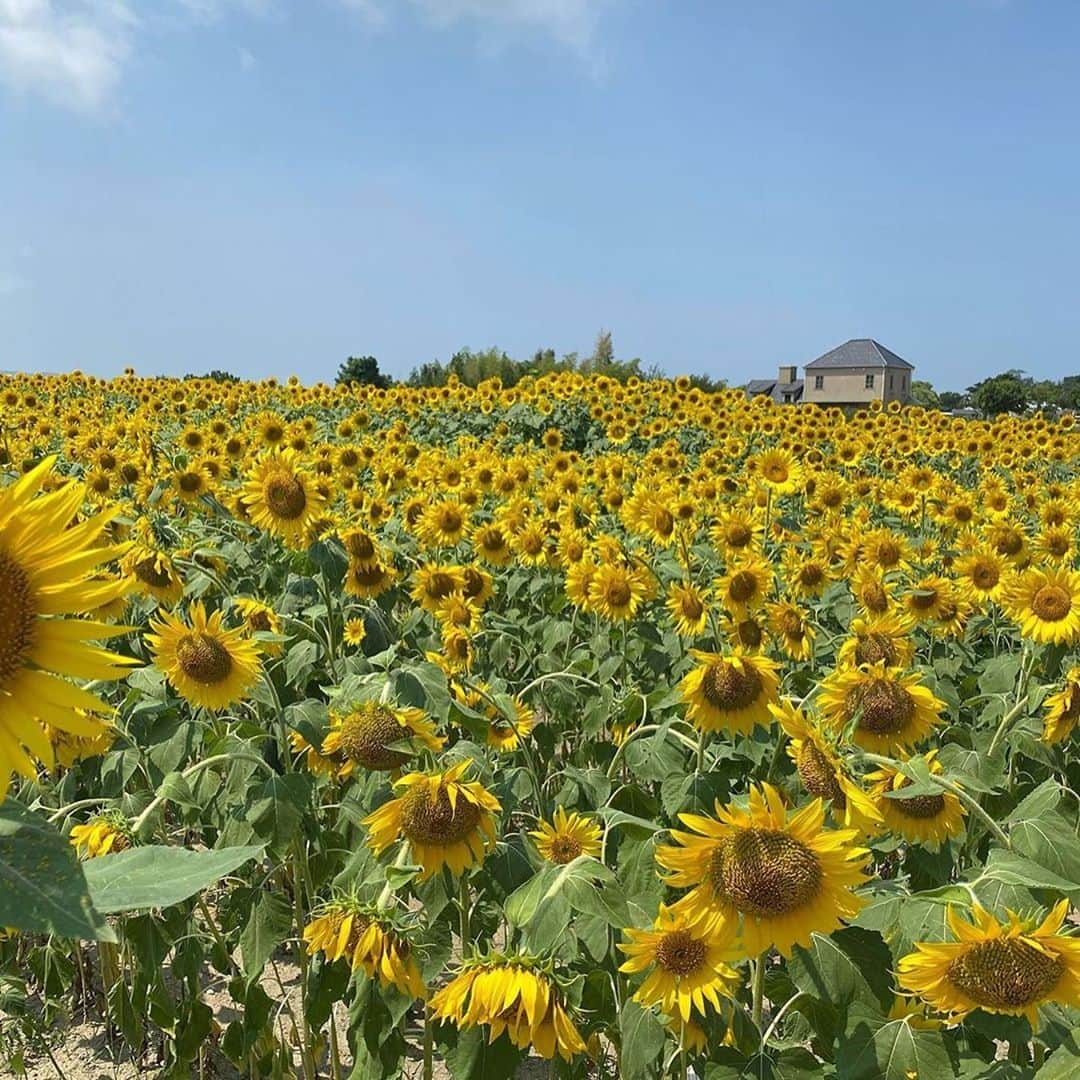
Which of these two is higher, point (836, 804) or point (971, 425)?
point (971, 425)

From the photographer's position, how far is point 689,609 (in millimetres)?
4273

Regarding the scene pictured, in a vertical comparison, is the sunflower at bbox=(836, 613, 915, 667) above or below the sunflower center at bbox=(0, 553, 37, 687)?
below

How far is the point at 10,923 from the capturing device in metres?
0.74

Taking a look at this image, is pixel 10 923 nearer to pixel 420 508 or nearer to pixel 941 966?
pixel 941 966

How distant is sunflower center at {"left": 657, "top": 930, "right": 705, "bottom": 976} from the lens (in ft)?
5.63

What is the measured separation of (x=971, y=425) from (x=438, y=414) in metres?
8.09

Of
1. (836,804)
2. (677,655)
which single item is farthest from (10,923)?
(677,655)

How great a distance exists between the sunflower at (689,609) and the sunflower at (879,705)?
5.69ft

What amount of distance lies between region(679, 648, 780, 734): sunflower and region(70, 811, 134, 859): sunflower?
1.45 metres

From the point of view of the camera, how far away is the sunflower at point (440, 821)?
6.33ft

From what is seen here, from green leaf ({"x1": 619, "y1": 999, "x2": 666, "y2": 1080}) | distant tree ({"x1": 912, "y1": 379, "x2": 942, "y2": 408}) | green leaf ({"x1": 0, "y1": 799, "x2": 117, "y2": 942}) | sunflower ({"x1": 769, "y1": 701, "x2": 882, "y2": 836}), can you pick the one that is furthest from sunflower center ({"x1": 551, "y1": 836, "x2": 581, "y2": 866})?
distant tree ({"x1": 912, "y1": 379, "x2": 942, "y2": 408})

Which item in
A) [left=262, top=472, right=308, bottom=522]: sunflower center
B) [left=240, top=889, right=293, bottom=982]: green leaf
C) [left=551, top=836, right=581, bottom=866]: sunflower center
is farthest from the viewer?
[left=262, top=472, right=308, bottom=522]: sunflower center

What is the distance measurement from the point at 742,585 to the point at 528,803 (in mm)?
1370

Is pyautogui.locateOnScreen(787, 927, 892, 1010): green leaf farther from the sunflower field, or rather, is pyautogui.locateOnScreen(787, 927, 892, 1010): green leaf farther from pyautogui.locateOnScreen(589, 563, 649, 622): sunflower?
pyautogui.locateOnScreen(589, 563, 649, 622): sunflower
